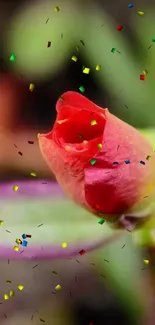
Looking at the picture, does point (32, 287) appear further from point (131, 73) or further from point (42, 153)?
point (131, 73)

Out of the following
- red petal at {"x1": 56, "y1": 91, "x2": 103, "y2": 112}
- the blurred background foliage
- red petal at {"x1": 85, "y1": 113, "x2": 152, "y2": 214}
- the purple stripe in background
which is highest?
the blurred background foliage

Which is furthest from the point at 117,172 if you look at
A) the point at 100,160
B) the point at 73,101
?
the point at 73,101

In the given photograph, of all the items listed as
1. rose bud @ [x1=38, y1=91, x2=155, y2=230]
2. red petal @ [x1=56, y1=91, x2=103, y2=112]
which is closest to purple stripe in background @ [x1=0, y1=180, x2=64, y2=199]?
rose bud @ [x1=38, y1=91, x2=155, y2=230]

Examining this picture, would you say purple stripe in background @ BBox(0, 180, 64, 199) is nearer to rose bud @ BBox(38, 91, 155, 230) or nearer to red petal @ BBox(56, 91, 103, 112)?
rose bud @ BBox(38, 91, 155, 230)

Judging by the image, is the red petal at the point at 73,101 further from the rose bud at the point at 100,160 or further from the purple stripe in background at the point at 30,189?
the purple stripe in background at the point at 30,189

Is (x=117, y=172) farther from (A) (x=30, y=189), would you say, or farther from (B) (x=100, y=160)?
(A) (x=30, y=189)

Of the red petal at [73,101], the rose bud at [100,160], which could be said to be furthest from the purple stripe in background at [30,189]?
the red petal at [73,101]

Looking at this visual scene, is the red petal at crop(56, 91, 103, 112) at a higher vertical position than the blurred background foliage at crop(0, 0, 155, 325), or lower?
lower

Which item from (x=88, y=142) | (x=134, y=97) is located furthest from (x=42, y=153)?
(x=134, y=97)
